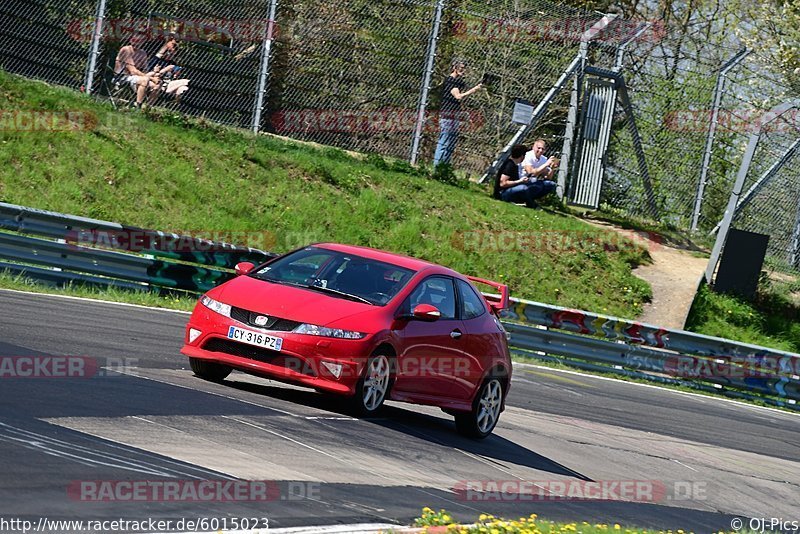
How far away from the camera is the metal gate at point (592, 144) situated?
Answer: 88.2ft

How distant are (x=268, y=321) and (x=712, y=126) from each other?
1891cm

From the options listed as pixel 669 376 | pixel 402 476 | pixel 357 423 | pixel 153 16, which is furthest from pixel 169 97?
pixel 402 476

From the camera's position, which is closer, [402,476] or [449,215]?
[402,476]

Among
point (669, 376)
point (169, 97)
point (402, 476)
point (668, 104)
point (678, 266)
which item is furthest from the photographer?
point (668, 104)

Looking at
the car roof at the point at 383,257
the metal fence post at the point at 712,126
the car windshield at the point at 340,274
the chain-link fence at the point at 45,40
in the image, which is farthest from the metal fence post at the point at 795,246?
the car windshield at the point at 340,274

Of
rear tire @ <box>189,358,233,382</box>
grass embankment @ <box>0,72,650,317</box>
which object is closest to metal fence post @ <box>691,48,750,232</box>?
grass embankment @ <box>0,72,650,317</box>

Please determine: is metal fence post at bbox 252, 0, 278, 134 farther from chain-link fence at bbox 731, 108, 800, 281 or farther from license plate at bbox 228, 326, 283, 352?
license plate at bbox 228, 326, 283, 352

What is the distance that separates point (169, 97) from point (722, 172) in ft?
41.1

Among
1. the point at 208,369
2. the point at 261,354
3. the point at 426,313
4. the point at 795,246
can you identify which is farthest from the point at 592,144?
the point at 261,354

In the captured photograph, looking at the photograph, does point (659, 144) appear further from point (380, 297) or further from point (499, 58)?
point (380, 297)

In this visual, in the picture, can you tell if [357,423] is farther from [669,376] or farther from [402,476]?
[669,376]

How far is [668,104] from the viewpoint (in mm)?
27594

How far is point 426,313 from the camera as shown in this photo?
11.5 m

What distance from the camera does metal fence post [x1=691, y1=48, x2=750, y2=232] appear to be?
26938mm
